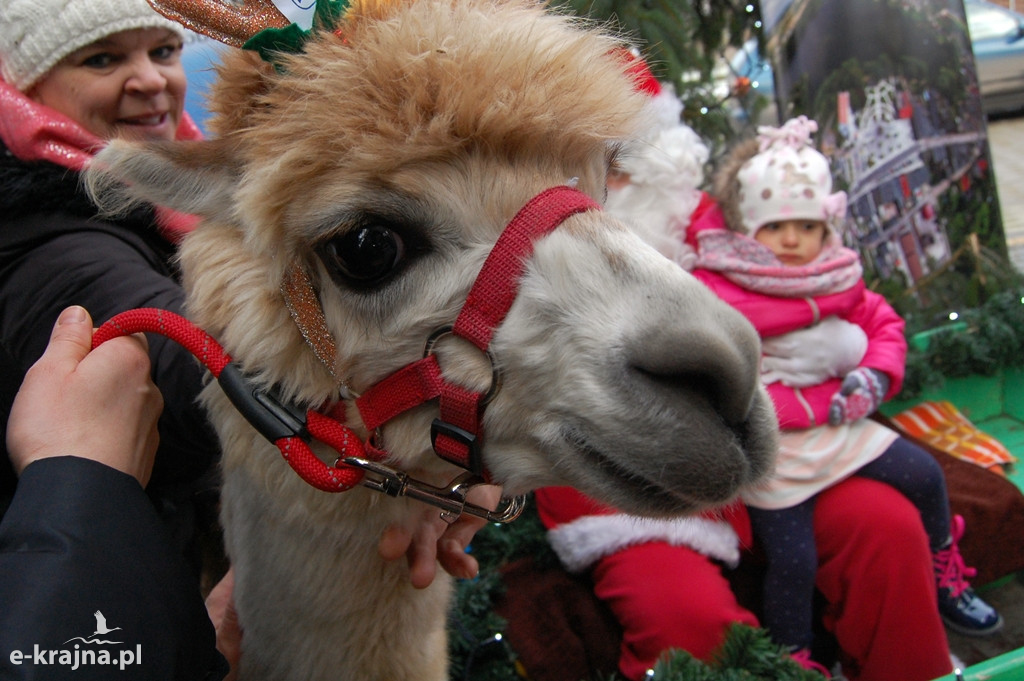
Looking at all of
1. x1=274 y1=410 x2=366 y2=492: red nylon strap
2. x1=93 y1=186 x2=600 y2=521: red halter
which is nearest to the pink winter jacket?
x1=93 y1=186 x2=600 y2=521: red halter

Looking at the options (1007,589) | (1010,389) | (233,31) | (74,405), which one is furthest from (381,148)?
(1010,389)

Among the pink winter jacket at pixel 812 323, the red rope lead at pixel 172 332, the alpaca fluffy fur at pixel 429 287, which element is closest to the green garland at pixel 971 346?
the pink winter jacket at pixel 812 323

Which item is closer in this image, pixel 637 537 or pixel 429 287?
pixel 429 287

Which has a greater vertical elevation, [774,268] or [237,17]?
[237,17]

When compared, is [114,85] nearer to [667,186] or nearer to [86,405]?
[86,405]

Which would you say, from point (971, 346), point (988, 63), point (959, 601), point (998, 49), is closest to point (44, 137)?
point (959, 601)

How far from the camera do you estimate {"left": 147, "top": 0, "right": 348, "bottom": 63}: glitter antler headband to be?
114 cm

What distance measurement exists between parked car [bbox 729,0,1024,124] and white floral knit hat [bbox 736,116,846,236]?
1.50 meters

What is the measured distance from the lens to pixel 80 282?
1.50 meters

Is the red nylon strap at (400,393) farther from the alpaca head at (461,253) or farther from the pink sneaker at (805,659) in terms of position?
the pink sneaker at (805,659)

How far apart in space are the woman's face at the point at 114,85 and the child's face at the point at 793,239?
228 centimetres

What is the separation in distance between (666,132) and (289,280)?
240cm

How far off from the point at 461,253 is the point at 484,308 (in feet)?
0.37

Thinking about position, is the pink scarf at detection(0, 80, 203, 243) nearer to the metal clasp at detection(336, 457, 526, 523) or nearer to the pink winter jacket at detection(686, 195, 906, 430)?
the metal clasp at detection(336, 457, 526, 523)
